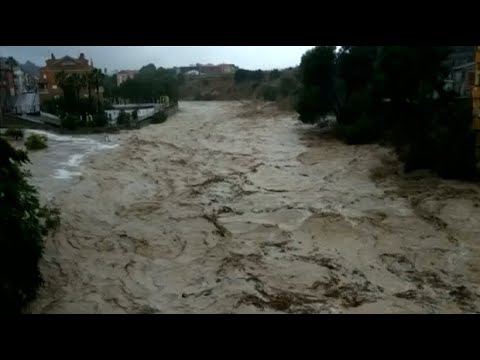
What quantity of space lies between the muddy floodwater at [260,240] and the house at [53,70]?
30518 mm

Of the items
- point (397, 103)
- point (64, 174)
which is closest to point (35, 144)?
point (64, 174)

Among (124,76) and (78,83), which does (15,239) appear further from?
(124,76)

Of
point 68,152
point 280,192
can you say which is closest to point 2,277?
point 280,192

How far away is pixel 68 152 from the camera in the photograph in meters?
21.5

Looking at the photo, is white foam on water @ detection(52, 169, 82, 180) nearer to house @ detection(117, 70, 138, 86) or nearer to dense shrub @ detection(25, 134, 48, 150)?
dense shrub @ detection(25, 134, 48, 150)

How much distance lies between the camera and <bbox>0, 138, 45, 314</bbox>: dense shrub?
20.0ft

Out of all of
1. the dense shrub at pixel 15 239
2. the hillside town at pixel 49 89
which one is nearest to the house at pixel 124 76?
the hillside town at pixel 49 89

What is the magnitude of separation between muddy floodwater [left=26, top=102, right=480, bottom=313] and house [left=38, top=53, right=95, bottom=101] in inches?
1202

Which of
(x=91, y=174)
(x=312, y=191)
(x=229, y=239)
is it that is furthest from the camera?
(x=91, y=174)

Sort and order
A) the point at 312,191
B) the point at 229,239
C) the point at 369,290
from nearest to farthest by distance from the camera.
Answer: the point at 369,290 < the point at 229,239 < the point at 312,191

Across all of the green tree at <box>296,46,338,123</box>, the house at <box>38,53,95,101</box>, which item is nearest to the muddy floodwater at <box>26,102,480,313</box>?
the green tree at <box>296,46,338,123</box>

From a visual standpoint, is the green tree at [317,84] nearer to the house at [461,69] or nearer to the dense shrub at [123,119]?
the house at [461,69]
